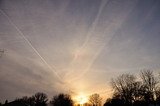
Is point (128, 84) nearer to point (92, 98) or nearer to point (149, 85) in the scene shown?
point (149, 85)

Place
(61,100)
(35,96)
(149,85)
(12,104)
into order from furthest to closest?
(35,96) < (61,100) < (12,104) < (149,85)

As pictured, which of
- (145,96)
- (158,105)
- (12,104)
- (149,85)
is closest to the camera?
(149,85)

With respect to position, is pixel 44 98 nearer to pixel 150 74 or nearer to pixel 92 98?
pixel 92 98

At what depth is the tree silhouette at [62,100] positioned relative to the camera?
9918cm

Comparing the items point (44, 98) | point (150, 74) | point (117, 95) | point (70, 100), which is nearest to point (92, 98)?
point (70, 100)

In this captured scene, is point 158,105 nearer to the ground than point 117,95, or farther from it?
nearer to the ground

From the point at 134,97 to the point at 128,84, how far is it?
4908 millimetres

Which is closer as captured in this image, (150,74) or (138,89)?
(150,74)

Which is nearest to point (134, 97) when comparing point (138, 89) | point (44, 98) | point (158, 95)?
point (138, 89)

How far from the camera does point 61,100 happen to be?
10069 centimetres

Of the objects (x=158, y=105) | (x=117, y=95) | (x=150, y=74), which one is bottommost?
(x=158, y=105)

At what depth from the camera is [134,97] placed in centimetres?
6206

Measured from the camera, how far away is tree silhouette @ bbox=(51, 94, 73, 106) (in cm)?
9918

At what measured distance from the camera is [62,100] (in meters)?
100
